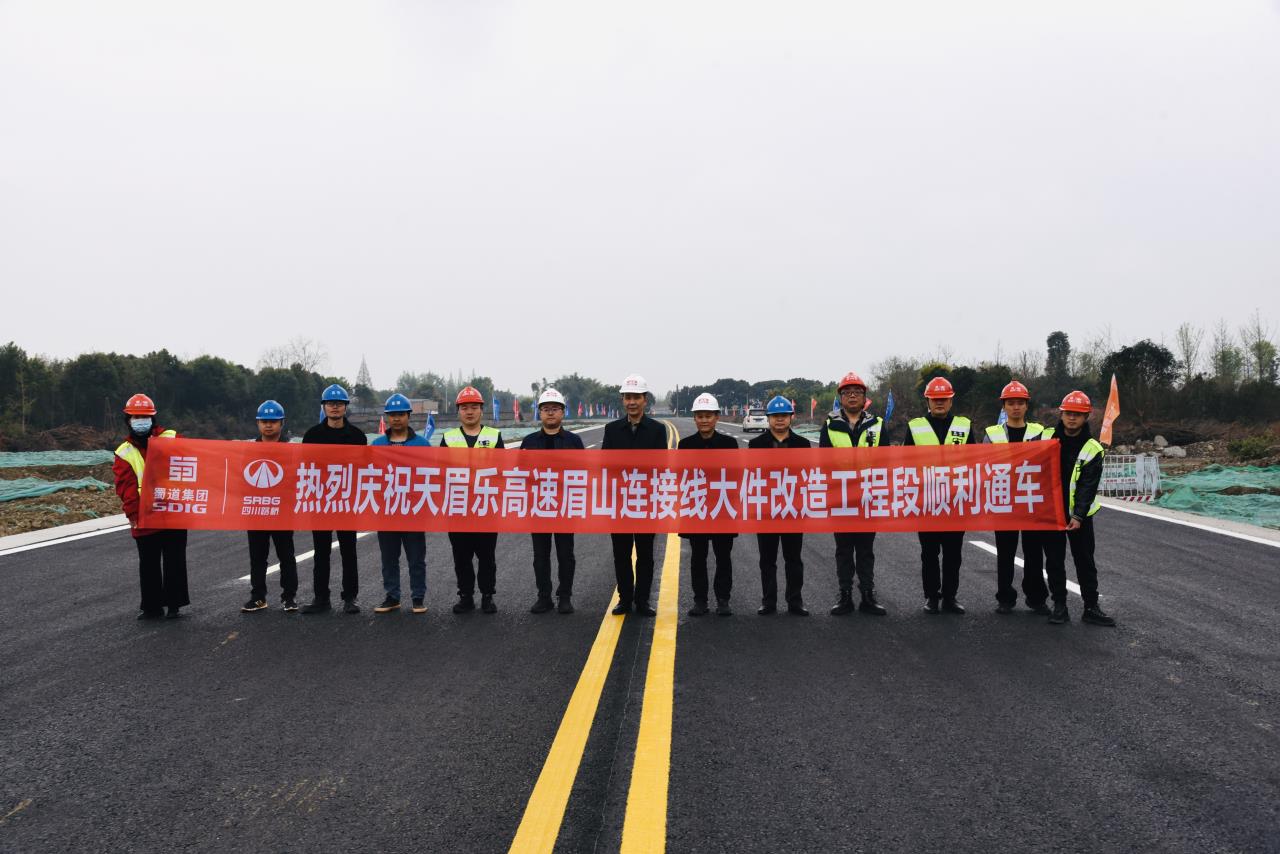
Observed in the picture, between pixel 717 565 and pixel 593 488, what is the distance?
1381 millimetres

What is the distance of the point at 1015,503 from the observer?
701 centimetres

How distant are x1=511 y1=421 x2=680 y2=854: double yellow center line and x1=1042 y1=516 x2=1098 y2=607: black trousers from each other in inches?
130

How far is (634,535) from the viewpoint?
23.3ft

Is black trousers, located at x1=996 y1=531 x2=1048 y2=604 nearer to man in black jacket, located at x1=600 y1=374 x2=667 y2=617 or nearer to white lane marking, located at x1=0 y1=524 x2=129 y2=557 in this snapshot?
man in black jacket, located at x1=600 y1=374 x2=667 y2=617

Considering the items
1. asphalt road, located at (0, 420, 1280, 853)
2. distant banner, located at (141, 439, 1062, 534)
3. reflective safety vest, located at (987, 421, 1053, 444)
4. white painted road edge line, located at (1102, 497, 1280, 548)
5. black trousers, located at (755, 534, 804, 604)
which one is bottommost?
white painted road edge line, located at (1102, 497, 1280, 548)

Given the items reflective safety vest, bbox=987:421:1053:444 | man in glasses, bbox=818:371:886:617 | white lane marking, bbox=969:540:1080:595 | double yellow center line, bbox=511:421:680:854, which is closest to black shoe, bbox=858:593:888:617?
man in glasses, bbox=818:371:886:617

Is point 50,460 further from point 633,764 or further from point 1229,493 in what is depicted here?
point 1229,493

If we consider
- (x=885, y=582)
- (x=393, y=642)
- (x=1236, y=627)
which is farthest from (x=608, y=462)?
(x=1236, y=627)

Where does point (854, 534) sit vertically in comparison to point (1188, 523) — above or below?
above

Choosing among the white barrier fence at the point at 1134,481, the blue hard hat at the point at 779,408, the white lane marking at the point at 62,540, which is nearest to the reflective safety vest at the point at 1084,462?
the blue hard hat at the point at 779,408

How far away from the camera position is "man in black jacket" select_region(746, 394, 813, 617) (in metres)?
6.77

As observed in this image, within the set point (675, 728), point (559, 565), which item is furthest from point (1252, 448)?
point (675, 728)

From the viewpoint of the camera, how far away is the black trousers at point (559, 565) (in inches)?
270

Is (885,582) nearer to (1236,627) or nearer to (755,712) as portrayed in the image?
(1236,627)
